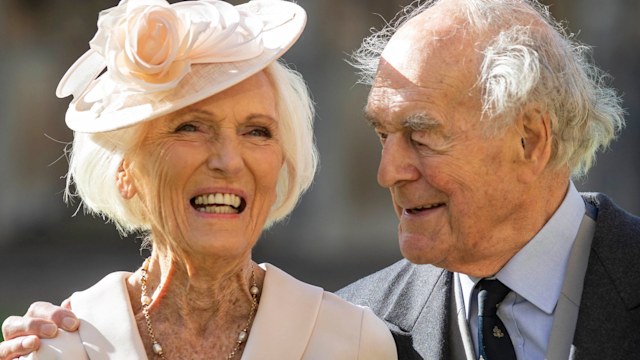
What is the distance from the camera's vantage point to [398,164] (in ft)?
13.9

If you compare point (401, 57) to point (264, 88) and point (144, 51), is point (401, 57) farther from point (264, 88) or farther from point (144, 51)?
point (144, 51)

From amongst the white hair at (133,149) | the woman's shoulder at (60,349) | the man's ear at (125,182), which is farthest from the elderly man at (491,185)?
the woman's shoulder at (60,349)

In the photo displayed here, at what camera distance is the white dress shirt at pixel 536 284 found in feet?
13.6

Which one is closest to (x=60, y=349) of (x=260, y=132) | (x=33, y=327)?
(x=33, y=327)

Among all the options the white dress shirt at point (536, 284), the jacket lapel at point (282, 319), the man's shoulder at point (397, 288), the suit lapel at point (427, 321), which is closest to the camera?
the jacket lapel at point (282, 319)

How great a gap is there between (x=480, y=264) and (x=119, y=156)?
3.99ft

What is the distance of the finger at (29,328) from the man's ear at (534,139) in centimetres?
157

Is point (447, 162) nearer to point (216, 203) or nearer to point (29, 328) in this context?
point (216, 203)

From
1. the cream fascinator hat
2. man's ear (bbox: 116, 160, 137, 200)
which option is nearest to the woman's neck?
man's ear (bbox: 116, 160, 137, 200)

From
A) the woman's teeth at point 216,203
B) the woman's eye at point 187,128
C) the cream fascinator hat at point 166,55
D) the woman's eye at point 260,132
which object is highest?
the cream fascinator hat at point 166,55

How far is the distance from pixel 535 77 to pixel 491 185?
0.38m

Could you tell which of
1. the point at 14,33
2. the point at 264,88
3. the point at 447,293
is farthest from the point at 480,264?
the point at 14,33

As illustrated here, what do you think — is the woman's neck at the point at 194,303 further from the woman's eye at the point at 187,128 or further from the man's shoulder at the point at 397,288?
the man's shoulder at the point at 397,288

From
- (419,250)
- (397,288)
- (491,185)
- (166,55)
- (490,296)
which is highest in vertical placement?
(166,55)
